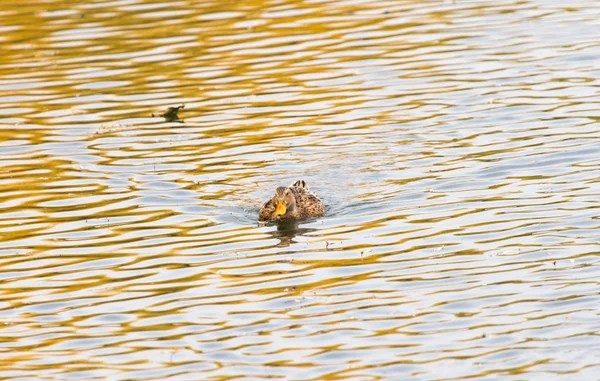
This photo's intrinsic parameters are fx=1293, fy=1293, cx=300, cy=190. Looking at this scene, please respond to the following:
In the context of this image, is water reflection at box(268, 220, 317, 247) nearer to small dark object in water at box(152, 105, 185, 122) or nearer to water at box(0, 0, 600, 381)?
water at box(0, 0, 600, 381)

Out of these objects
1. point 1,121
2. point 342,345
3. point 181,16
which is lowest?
point 342,345

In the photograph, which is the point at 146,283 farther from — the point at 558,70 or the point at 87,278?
the point at 558,70

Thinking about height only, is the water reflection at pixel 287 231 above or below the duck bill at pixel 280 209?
below

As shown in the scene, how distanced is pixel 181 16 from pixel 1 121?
8.14 meters

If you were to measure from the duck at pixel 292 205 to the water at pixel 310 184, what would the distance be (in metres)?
0.24

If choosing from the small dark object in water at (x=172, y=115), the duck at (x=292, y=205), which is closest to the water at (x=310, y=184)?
the small dark object in water at (x=172, y=115)

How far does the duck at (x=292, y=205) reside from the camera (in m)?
15.9

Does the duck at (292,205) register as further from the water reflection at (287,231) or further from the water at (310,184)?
the water at (310,184)

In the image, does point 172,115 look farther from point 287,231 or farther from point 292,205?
point 287,231

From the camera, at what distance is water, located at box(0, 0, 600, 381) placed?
11.4 meters

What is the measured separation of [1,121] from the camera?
22.1 meters

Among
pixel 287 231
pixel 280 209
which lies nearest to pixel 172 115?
pixel 280 209

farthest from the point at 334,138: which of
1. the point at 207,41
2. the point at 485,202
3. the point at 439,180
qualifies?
the point at 207,41

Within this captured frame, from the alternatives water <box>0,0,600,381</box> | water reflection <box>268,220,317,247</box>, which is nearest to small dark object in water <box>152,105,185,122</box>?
water <box>0,0,600,381</box>
